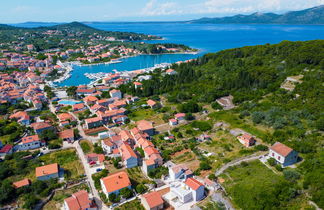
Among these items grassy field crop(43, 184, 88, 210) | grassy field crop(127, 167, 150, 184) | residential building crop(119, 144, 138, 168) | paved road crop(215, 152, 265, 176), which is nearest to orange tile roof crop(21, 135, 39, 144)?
grassy field crop(43, 184, 88, 210)

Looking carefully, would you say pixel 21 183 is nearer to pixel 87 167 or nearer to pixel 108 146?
pixel 87 167

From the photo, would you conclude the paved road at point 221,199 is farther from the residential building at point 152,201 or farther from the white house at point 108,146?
the white house at point 108,146

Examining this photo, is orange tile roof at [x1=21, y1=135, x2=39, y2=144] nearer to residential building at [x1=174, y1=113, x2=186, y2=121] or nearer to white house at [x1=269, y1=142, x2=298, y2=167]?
residential building at [x1=174, y1=113, x2=186, y2=121]

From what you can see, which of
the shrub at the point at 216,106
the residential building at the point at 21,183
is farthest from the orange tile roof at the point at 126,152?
the shrub at the point at 216,106

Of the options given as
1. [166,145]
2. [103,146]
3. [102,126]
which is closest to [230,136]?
[166,145]

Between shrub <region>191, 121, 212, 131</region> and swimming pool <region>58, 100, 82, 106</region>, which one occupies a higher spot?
shrub <region>191, 121, 212, 131</region>

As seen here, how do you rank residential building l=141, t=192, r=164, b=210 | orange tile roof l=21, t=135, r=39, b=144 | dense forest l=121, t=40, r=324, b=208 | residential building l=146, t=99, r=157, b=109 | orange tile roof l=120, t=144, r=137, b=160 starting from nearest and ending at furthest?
residential building l=141, t=192, r=164, b=210, dense forest l=121, t=40, r=324, b=208, orange tile roof l=120, t=144, r=137, b=160, orange tile roof l=21, t=135, r=39, b=144, residential building l=146, t=99, r=157, b=109

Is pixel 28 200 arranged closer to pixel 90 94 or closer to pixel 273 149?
pixel 273 149
